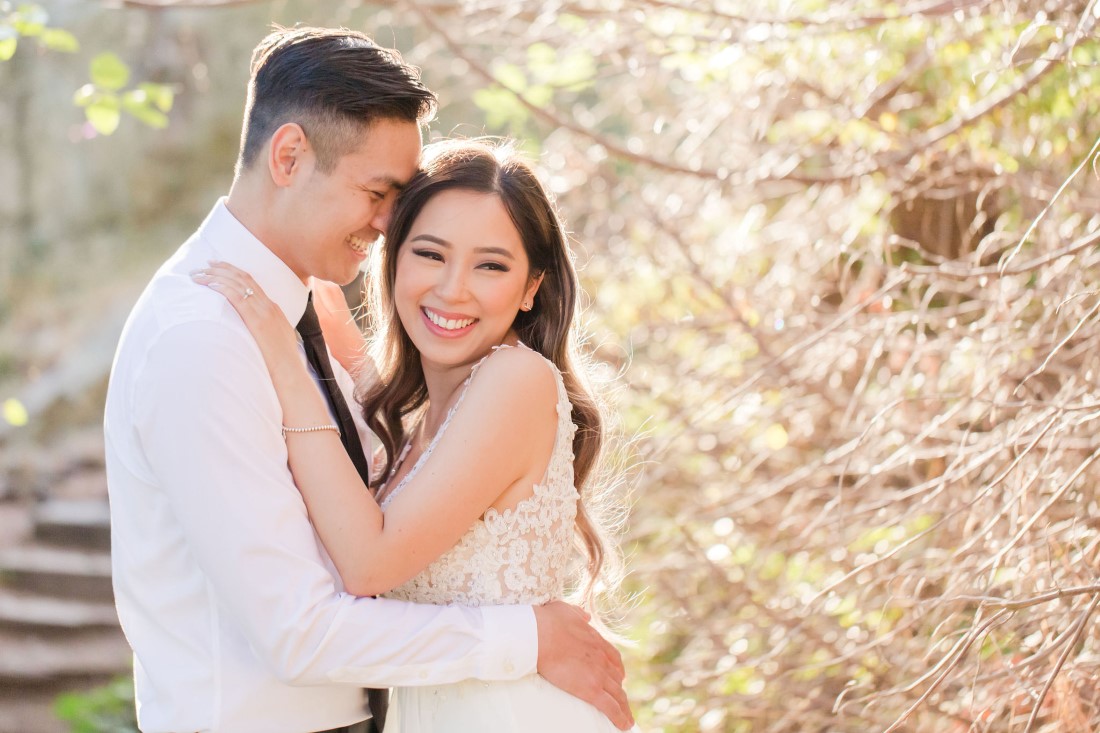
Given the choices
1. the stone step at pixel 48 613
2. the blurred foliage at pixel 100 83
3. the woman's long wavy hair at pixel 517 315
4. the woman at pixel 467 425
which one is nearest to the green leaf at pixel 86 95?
the blurred foliage at pixel 100 83

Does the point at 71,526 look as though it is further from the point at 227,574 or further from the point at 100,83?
the point at 227,574

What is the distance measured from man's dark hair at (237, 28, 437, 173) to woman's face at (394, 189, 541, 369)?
226mm

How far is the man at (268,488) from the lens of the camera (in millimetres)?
1956

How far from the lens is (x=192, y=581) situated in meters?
2.08

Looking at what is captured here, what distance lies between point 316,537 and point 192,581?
0.24 m

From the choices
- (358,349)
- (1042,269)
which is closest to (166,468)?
(358,349)

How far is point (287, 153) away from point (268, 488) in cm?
72

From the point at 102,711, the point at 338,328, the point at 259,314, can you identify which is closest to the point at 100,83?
the point at 338,328

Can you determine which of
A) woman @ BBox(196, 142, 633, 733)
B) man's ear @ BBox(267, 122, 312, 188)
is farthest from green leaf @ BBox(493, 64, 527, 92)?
man's ear @ BBox(267, 122, 312, 188)

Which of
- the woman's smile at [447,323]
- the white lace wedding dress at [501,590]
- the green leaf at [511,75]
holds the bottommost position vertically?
the white lace wedding dress at [501,590]

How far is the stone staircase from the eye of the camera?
642 cm

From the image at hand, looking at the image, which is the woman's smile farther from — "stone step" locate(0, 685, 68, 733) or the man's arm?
"stone step" locate(0, 685, 68, 733)

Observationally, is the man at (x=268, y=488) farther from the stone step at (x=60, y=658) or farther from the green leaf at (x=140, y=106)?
the stone step at (x=60, y=658)

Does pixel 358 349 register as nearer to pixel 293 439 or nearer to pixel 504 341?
pixel 504 341
